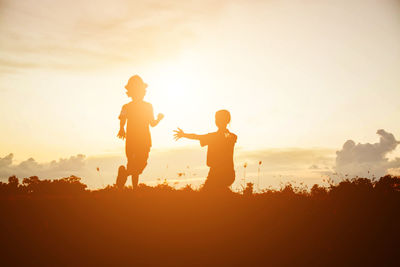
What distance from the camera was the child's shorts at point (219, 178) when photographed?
1050cm

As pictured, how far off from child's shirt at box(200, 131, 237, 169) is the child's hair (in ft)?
0.99

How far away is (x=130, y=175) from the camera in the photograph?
1125 cm

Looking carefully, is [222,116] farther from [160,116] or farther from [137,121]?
[137,121]

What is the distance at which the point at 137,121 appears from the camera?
11039mm

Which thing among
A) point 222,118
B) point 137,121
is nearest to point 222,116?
point 222,118

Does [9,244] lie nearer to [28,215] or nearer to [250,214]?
[28,215]

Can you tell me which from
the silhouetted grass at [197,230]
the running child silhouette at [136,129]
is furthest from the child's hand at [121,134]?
the silhouetted grass at [197,230]

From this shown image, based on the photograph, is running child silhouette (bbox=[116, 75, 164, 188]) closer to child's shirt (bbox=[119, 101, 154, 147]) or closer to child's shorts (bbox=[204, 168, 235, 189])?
child's shirt (bbox=[119, 101, 154, 147])

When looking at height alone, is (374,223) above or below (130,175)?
below

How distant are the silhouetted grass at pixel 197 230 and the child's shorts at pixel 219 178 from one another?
23 cm

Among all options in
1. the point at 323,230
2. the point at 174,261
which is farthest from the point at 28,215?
the point at 323,230

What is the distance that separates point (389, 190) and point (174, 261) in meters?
9.25

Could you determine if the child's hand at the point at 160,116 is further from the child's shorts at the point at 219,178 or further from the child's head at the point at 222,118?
the child's shorts at the point at 219,178

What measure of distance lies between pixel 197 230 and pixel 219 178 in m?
3.07
